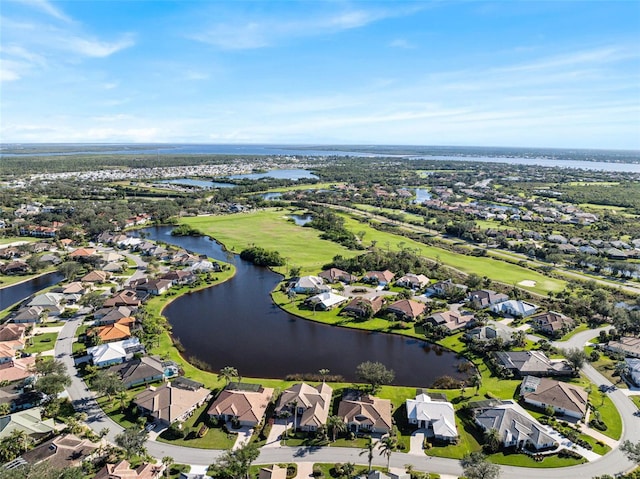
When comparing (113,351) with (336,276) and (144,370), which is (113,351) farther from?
(336,276)

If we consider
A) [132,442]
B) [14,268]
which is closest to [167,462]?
[132,442]

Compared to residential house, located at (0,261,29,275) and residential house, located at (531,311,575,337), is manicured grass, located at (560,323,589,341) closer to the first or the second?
residential house, located at (531,311,575,337)

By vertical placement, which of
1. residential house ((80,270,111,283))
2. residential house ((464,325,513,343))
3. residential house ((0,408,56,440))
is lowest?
residential house ((0,408,56,440))

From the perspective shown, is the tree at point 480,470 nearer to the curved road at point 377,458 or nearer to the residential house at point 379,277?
the curved road at point 377,458

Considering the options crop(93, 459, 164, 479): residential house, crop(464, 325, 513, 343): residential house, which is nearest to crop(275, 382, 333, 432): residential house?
crop(93, 459, 164, 479): residential house

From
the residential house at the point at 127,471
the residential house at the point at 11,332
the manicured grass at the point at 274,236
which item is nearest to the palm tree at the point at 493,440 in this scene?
the residential house at the point at 127,471

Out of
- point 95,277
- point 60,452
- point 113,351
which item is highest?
point 95,277
